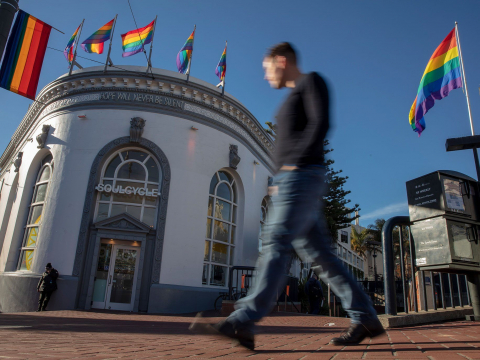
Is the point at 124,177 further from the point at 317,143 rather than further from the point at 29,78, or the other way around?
the point at 317,143

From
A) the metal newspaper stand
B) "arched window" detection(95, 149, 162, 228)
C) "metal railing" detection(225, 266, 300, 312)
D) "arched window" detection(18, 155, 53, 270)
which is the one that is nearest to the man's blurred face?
Answer: the metal newspaper stand

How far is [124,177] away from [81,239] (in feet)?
9.42

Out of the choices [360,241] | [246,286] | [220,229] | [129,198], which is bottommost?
[246,286]

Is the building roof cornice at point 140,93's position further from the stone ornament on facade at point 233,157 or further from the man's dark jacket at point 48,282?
the man's dark jacket at point 48,282

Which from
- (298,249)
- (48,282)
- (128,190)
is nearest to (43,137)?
(128,190)

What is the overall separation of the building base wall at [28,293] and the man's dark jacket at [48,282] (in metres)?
0.28

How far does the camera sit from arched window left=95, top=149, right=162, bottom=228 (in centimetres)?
1378

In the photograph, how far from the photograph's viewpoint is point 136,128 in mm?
14125

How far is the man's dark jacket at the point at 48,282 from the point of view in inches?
475

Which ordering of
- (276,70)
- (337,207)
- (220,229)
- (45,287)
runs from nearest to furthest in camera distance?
1. (276,70)
2. (45,287)
3. (220,229)
4. (337,207)

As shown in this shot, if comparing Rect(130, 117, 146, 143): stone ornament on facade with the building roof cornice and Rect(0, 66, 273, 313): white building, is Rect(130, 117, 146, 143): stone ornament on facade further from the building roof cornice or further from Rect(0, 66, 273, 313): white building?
the building roof cornice

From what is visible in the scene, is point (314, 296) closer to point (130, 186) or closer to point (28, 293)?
point (130, 186)

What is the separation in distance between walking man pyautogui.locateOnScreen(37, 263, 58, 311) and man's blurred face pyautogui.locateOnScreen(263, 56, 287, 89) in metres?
12.5

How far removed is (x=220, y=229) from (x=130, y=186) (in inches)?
169
